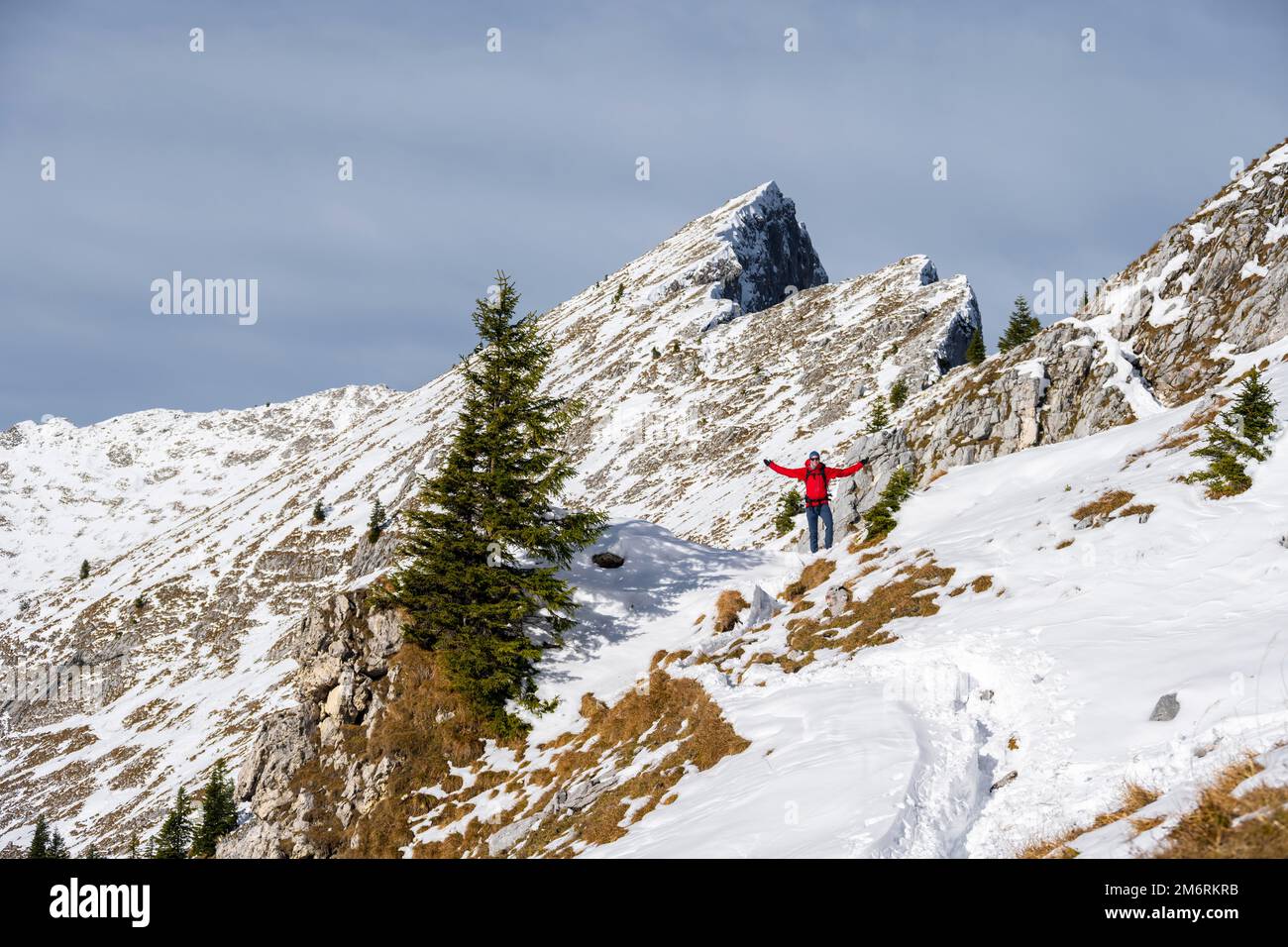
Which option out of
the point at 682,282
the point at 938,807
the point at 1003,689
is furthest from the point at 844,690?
the point at 682,282

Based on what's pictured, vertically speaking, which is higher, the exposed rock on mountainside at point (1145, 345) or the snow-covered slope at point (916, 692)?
the exposed rock on mountainside at point (1145, 345)

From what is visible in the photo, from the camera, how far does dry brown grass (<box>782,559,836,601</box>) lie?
69.6 ft

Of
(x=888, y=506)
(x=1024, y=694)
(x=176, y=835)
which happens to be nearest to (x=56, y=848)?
(x=176, y=835)

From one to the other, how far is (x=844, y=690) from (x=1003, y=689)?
2.73 metres

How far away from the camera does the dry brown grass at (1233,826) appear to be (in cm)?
496

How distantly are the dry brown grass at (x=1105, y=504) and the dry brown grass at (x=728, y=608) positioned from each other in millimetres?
8766

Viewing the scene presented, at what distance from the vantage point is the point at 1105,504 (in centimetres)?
1673

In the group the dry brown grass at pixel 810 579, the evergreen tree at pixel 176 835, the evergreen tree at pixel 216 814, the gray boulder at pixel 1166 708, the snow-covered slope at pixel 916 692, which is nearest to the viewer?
the snow-covered slope at pixel 916 692

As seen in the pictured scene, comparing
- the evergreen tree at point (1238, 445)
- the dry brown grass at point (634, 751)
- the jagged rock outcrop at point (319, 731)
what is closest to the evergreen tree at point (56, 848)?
the jagged rock outcrop at point (319, 731)

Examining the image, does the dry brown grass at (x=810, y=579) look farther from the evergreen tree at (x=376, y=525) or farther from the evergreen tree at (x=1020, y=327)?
the evergreen tree at (x=376, y=525)

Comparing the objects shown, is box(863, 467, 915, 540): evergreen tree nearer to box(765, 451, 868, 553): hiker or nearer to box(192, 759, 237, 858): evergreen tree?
box(765, 451, 868, 553): hiker

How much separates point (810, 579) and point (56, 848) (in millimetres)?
54877
